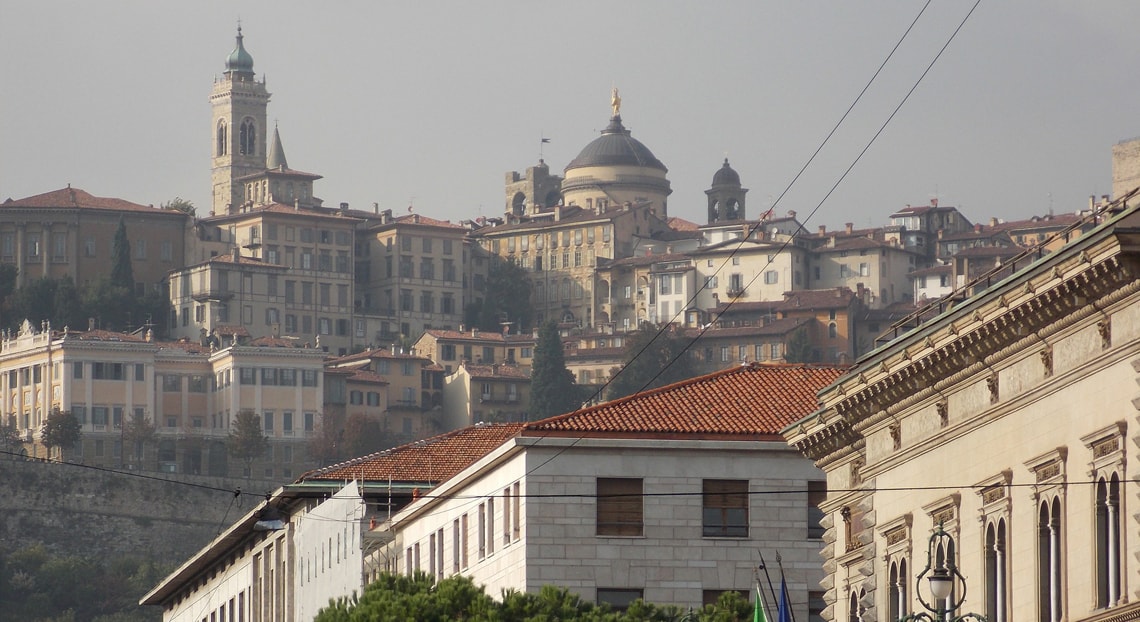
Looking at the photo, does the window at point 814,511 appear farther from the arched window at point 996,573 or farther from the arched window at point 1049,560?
the arched window at point 1049,560

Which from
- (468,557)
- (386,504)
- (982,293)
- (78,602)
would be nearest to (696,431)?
(468,557)

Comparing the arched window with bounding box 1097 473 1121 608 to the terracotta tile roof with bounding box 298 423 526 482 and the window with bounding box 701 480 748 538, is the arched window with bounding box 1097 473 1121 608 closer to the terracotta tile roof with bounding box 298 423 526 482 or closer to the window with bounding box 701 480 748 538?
the window with bounding box 701 480 748 538

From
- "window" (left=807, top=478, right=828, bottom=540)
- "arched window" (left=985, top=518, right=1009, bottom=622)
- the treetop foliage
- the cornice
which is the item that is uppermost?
the cornice

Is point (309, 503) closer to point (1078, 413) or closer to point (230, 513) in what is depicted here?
point (1078, 413)

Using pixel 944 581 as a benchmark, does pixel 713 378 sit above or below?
above

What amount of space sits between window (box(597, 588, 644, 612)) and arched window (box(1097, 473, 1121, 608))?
22.1 m

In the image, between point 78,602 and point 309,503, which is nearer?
point 309,503

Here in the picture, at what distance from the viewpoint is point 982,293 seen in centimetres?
3111

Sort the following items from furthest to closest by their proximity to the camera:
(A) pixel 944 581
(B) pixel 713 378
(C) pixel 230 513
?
(C) pixel 230 513 → (B) pixel 713 378 → (A) pixel 944 581

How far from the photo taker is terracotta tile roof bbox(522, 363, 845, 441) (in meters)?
50.7

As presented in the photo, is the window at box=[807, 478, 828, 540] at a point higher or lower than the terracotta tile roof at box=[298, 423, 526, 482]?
lower

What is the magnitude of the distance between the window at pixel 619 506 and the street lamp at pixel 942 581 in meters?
17.2

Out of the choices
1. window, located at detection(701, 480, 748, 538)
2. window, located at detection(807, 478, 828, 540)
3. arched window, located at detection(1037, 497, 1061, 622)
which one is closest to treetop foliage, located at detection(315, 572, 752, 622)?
window, located at detection(701, 480, 748, 538)

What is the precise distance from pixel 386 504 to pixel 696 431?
15437 mm
